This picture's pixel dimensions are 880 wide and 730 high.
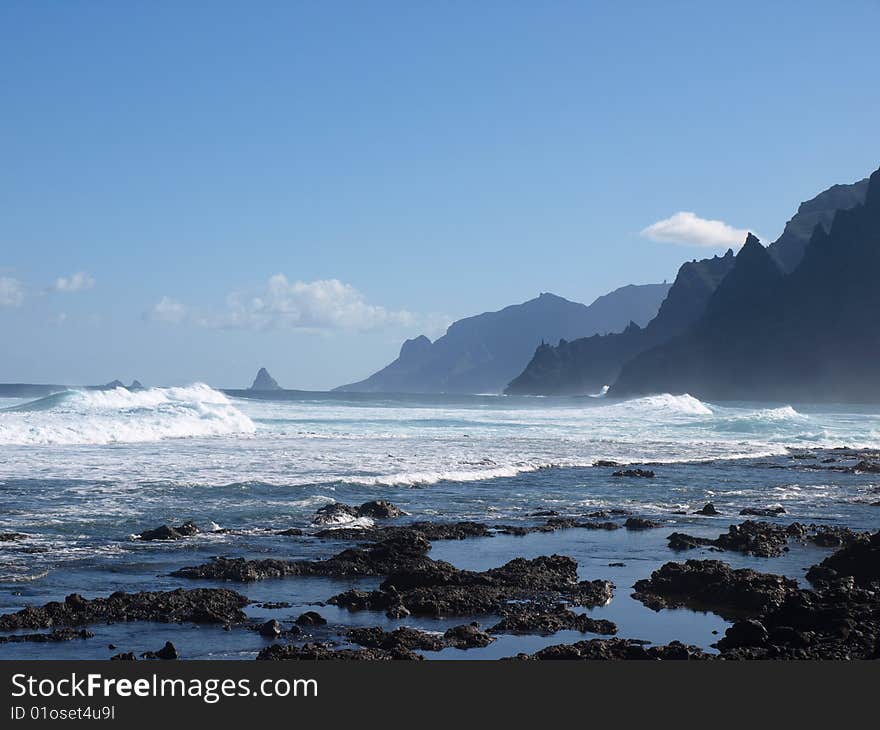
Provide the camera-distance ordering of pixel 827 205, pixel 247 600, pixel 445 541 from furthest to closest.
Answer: pixel 827 205
pixel 445 541
pixel 247 600

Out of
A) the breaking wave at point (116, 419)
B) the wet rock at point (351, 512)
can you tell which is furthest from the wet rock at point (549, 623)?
the breaking wave at point (116, 419)

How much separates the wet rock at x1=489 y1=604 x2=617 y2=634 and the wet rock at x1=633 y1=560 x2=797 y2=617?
1.33 meters

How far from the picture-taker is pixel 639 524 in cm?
1927

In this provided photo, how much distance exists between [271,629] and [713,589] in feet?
19.3

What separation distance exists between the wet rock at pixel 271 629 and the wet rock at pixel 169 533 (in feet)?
20.9

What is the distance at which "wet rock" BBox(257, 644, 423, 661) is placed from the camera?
898cm

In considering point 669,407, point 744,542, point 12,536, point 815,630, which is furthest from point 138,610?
point 669,407

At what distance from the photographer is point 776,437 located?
52.9 meters

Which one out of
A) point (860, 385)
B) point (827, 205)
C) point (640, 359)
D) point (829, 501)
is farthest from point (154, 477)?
point (827, 205)

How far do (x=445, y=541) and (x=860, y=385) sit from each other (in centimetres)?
13236

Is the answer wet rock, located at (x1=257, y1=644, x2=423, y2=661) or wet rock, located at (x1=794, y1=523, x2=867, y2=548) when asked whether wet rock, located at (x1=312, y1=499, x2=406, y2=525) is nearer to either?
wet rock, located at (x1=794, y1=523, x2=867, y2=548)

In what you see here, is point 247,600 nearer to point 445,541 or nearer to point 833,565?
point 445,541

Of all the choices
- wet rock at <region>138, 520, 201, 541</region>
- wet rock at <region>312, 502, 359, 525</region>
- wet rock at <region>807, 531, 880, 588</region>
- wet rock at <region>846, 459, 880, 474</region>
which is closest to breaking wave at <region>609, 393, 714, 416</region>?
wet rock at <region>846, 459, 880, 474</region>

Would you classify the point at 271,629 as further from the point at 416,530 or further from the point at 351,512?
the point at 351,512
